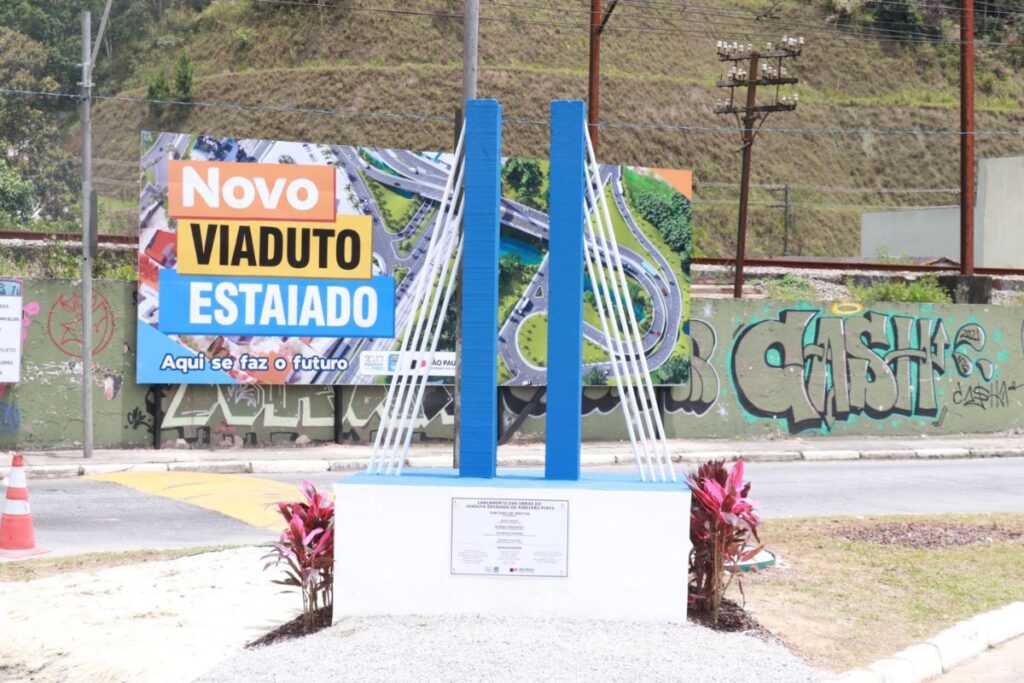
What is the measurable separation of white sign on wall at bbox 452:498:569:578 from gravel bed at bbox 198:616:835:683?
0.98ft

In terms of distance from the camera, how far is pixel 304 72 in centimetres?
7525

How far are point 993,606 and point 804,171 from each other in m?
72.7

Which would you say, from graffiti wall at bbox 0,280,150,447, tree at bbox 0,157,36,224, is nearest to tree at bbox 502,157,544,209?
graffiti wall at bbox 0,280,150,447

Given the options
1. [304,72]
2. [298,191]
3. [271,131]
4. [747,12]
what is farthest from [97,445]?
[747,12]

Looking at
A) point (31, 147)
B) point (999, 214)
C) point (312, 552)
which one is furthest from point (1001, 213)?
point (31, 147)

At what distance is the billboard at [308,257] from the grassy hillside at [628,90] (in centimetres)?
4891

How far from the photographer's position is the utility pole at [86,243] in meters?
17.7

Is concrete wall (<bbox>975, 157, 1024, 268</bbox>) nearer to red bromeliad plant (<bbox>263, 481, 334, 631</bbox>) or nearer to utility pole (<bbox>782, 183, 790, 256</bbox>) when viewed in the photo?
utility pole (<bbox>782, 183, 790, 256</bbox>)

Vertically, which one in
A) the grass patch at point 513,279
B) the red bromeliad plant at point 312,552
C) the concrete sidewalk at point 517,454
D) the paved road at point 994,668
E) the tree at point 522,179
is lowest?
the paved road at point 994,668

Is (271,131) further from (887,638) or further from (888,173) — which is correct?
(887,638)

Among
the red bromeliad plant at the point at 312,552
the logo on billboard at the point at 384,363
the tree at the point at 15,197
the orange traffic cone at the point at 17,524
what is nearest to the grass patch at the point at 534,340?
the logo on billboard at the point at 384,363

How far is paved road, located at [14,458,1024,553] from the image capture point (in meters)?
11.7

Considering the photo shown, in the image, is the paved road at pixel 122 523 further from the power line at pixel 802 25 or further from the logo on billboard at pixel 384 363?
the power line at pixel 802 25

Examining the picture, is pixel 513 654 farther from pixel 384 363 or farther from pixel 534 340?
pixel 534 340
